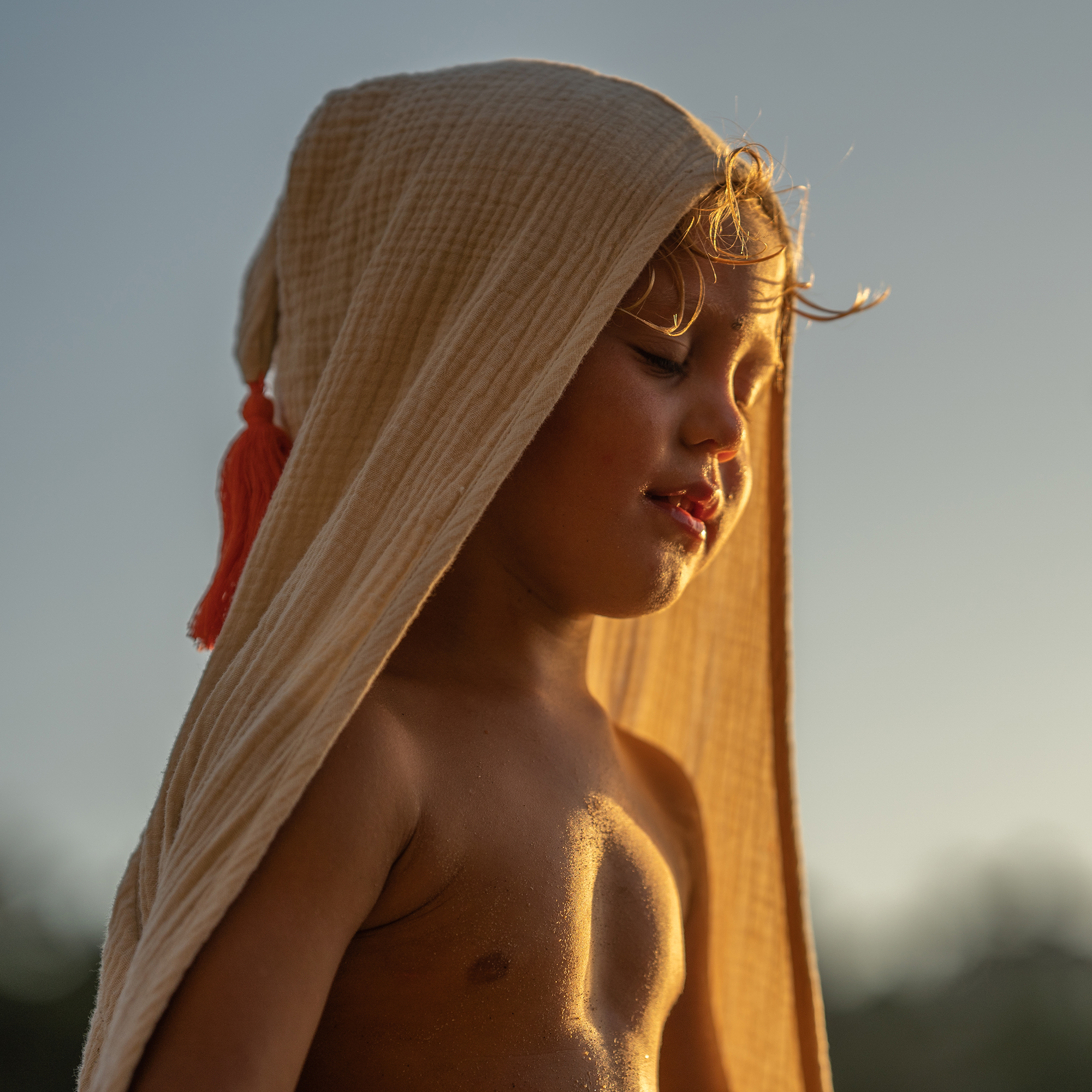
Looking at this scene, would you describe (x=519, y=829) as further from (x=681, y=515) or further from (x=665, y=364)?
(x=665, y=364)

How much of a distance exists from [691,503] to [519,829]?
0.34m

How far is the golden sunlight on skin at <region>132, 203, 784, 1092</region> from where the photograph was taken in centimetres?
81

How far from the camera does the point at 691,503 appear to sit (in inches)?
43.7

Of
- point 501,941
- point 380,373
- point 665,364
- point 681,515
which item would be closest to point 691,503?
point 681,515

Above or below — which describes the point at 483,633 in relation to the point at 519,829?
above

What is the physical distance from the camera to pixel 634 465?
3.46ft

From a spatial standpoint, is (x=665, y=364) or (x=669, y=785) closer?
(x=665, y=364)

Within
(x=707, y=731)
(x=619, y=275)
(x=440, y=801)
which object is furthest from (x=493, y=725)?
(x=707, y=731)

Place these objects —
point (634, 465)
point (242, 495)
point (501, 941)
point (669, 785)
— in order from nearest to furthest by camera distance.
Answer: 1. point (501, 941)
2. point (634, 465)
3. point (242, 495)
4. point (669, 785)

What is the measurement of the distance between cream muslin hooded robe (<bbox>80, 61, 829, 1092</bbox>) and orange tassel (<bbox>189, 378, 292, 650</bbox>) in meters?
0.03

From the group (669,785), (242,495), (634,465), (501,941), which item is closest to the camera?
(501,941)

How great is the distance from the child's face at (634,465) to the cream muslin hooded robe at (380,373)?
0.26 feet

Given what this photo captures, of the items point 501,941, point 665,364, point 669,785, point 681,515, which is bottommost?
point 501,941

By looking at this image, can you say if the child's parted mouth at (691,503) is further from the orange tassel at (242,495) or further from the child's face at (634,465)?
the orange tassel at (242,495)
